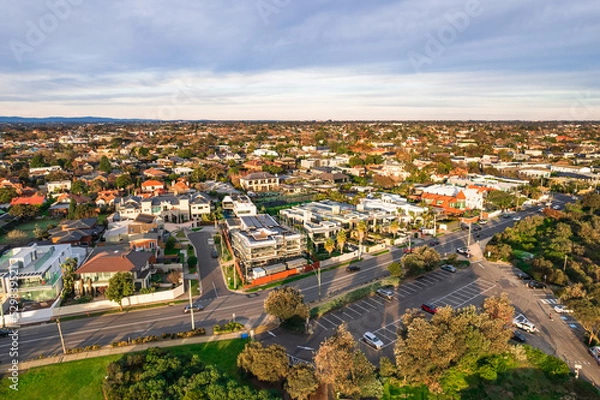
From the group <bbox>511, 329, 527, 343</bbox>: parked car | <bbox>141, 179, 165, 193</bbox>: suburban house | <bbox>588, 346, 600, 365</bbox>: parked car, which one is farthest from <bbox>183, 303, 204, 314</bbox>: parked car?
<bbox>141, 179, 165, 193</bbox>: suburban house

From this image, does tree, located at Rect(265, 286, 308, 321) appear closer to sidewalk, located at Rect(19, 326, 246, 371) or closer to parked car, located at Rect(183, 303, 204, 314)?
sidewalk, located at Rect(19, 326, 246, 371)

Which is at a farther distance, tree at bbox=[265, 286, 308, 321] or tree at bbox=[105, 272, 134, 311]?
tree at bbox=[105, 272, 134, 311]

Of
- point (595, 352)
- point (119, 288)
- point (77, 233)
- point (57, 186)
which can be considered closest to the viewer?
point (595, 352)

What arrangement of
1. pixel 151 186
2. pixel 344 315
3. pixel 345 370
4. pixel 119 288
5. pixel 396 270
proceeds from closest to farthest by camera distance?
pixel 345 370, pixel 344 315, pixel 119 288, pixel 396 270, pixel 151 186

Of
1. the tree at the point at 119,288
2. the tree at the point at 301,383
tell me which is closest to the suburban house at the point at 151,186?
the tree at the point at 119,288

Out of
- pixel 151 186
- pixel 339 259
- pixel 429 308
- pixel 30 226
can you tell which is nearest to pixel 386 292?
pixel 429 308

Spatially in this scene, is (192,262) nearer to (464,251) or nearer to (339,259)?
(339,259)
